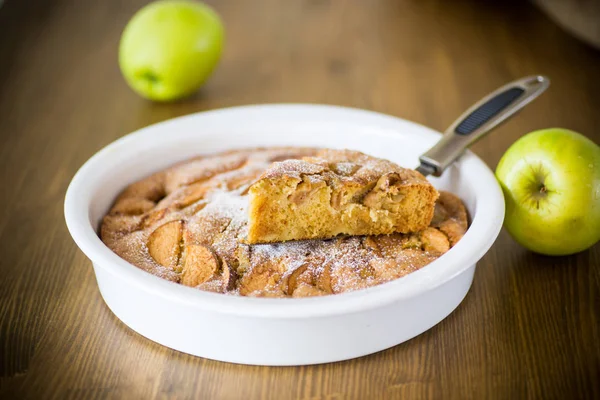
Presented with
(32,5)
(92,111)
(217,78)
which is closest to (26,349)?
(92,111)

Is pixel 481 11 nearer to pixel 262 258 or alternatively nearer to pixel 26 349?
pixel 262 258

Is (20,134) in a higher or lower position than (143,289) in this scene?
lower

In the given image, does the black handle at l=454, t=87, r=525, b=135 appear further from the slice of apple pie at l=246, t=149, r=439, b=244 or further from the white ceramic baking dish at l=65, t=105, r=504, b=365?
the slice of apple pie at l=246, t=149, r=439, b=244

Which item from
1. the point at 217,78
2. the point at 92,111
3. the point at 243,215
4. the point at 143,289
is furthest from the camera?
the point at 217,78

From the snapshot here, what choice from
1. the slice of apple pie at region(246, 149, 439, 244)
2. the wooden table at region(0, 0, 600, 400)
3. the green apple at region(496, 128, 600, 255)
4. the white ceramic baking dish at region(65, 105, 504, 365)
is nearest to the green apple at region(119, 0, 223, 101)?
the wooden table at region(0, 0, 600, 400)

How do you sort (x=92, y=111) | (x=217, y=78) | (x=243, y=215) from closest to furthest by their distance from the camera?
1. (x=243, y=215)
2. (x=92, y=111)
3. (x=217, y=78)

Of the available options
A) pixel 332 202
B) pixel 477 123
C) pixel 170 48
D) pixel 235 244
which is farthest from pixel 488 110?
pixel 170 48
